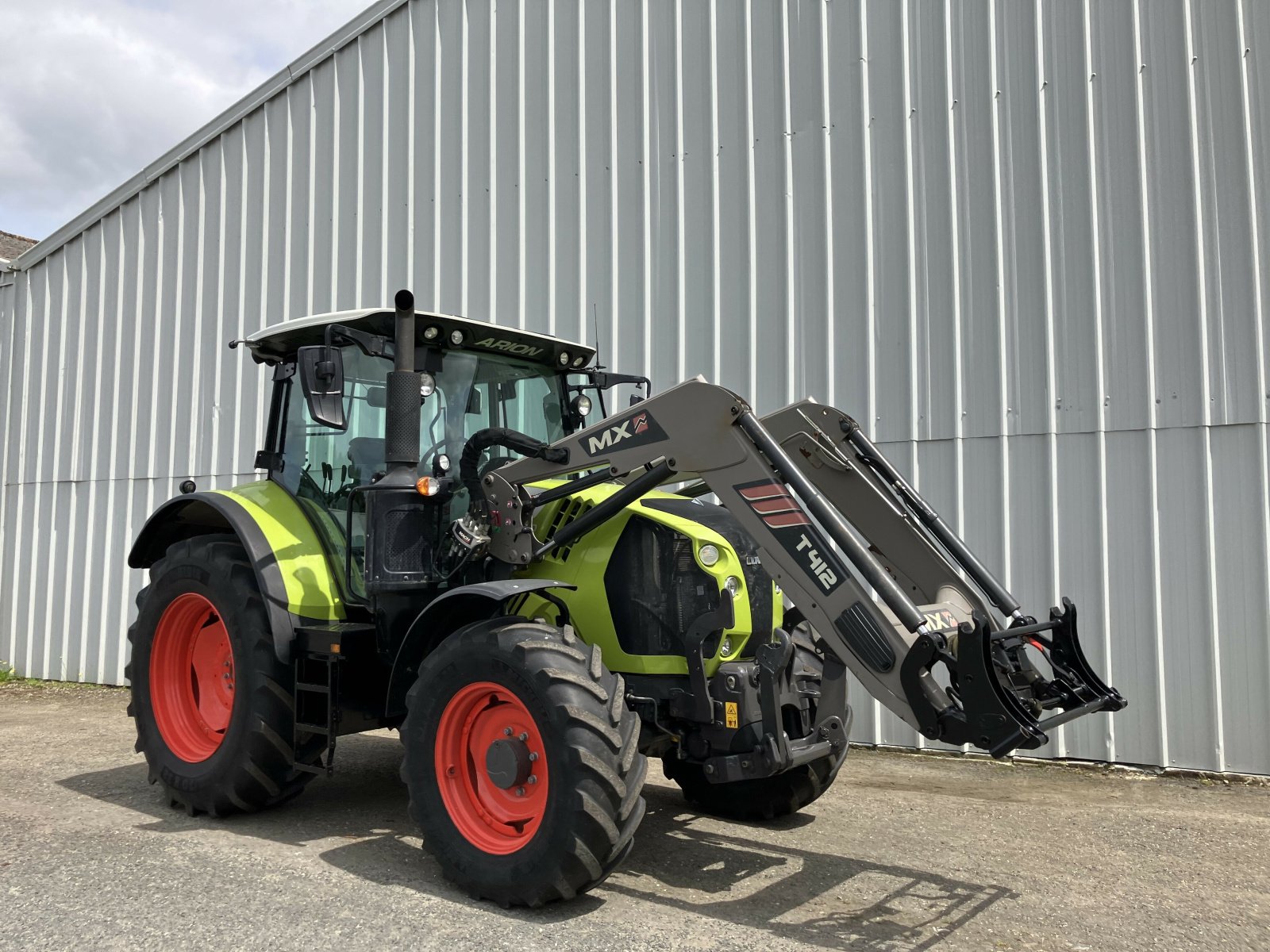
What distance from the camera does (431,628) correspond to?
5016 mm

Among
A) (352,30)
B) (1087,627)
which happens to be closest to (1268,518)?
(1087,627)

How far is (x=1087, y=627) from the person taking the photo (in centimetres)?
731

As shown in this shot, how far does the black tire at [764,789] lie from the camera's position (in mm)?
5480

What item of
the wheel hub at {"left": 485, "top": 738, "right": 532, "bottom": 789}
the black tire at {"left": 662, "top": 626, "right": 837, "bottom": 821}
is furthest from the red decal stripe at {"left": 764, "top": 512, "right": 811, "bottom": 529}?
the wheel hub at {"left": 485, "top": 738, "right": 532, "bottom": 789}

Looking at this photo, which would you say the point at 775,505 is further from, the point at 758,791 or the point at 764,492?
the point at 758,791

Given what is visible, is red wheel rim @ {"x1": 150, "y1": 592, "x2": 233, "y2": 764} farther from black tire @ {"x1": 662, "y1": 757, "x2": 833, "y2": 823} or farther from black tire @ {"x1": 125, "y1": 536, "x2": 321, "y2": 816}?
black tire @ {"x1": 662, "y1": 757, "x2": 833, "y2": 823}

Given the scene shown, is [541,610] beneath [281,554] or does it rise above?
beneath

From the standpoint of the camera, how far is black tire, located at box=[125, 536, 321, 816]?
5.33m

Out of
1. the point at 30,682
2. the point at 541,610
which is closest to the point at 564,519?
the point at 541,610

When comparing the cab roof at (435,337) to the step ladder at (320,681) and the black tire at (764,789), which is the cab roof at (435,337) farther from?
the black tire at (764,789)

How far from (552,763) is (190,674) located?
3.04m

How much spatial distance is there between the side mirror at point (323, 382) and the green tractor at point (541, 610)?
0.01 m

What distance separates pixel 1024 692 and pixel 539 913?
2156mm

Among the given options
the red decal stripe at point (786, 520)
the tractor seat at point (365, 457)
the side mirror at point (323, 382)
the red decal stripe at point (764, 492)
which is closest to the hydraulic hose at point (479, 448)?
the tractor seat at point (365, 457)
